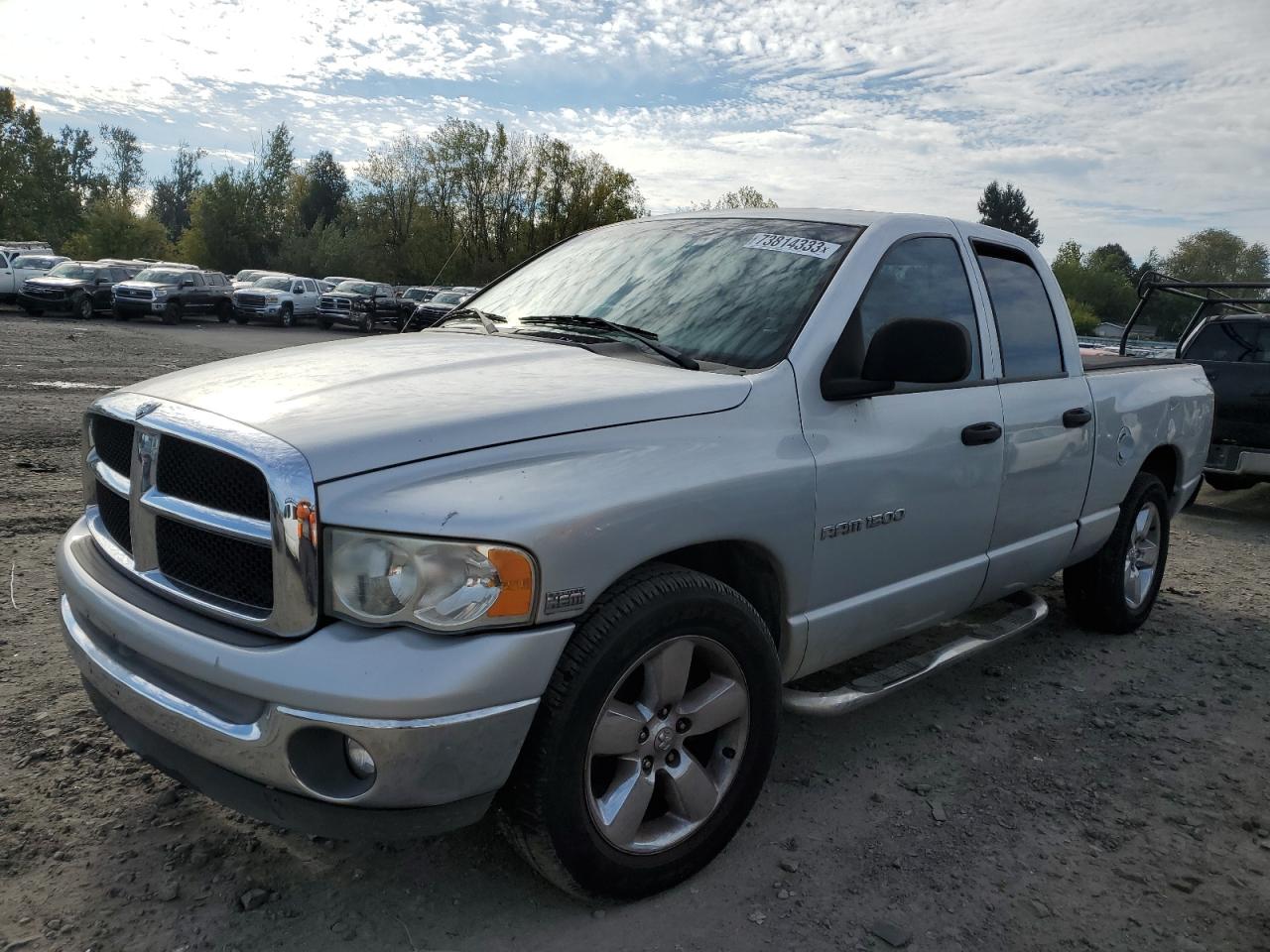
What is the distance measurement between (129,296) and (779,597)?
3006 centimetres

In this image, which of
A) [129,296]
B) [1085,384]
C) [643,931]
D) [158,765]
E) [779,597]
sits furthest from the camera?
[129,296]

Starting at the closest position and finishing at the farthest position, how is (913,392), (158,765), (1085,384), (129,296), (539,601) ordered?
(539,601)
(158,765)
(913,392)
(1085,384)
(129,296)

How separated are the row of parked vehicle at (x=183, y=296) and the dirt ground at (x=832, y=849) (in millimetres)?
23641

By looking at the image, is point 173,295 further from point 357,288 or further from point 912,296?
point 912,296

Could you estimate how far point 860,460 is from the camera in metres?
3.04

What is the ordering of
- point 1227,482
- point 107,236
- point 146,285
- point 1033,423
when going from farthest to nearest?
point 107,236, point 146,285, point 1227,482, point 1033,423

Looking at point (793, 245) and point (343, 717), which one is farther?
point (793, 245)

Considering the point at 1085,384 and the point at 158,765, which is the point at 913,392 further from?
the point at 158,765

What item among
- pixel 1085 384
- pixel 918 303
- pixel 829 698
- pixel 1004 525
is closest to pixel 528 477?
pixel 829 698

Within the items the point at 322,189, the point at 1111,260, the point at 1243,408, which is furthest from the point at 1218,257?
the point at 1243,408

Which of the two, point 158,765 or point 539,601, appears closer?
point 539,601

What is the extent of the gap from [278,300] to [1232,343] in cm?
2973

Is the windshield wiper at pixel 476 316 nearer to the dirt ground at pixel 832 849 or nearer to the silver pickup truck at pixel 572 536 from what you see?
the silver pickup truck at pixel 572 536

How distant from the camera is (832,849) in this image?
2.97 meters
